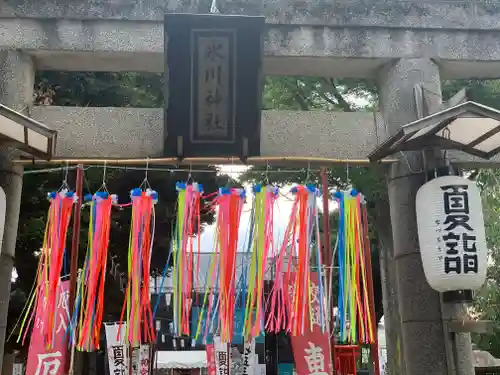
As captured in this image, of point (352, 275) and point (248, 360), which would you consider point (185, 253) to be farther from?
point (248, 360)

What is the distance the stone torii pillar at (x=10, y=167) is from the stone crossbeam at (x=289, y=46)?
179 mm

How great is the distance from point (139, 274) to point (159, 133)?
5.24ft

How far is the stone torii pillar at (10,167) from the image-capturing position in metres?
5.20

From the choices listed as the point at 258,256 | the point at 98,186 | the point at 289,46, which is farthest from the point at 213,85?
the point at 98,186

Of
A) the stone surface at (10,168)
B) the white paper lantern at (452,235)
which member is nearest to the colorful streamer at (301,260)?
the white paper lantern at (452,235)

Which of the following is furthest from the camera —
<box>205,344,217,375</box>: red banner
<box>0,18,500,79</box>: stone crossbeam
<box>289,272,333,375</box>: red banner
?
<box>205,344,217,375</box>: red banner

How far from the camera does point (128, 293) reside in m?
4.76

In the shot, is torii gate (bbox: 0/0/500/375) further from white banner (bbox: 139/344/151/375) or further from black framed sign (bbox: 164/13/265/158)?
white banner (bbox: 139/344/151/375)

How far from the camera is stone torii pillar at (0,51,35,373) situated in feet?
17.1

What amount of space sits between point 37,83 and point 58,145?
3.90 meters

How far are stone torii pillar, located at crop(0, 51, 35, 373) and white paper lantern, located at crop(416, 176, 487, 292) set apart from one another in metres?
3.87

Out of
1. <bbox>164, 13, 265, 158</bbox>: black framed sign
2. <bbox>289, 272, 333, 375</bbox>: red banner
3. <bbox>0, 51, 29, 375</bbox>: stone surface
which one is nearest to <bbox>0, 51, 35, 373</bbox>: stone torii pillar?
<bbox>0, 51, 29, 375</bbox>: stone surface

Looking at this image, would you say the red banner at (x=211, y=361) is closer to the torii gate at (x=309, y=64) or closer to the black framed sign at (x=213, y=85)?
the torii gate at (x=309, y=64)

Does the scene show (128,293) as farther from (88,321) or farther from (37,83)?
(37,83)
